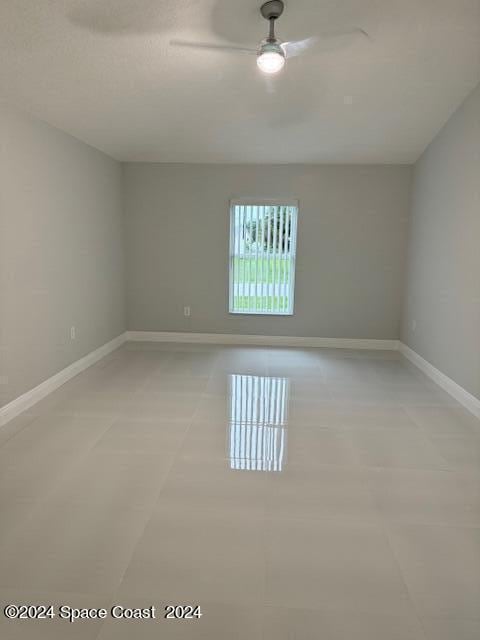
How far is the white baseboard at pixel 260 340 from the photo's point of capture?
18.8 feet

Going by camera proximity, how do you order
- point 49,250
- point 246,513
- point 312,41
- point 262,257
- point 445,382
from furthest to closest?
point 262,257
point 445,382
point 49,250
point 312,41
point 246,513

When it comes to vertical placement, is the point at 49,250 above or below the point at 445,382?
above

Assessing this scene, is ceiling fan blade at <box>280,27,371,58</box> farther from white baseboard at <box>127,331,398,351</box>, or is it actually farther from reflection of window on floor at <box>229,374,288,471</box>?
white baseboard at <box>127,331,398,351</box>

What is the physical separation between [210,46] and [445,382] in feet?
11.6

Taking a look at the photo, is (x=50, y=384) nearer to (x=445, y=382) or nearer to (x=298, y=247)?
(x=298, y=247)

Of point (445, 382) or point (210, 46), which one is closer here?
point (210, 46)

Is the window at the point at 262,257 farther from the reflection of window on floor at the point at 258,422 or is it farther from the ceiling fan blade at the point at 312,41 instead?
the ceiling fan blade at the point at 312,41

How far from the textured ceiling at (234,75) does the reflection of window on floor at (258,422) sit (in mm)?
2642

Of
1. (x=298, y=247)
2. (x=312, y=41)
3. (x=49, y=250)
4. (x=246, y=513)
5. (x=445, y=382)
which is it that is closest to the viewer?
(x=246, y=513)

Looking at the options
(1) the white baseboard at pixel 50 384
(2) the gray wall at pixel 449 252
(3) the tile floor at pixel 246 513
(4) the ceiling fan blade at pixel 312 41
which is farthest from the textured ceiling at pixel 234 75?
(3) the tile floor at pixel 246 513

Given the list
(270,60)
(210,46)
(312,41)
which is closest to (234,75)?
(210,46)

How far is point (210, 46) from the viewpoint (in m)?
3.01

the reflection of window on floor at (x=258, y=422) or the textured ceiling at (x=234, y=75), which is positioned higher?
the textured ceiling at (x=234, y=75)

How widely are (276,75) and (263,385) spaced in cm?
272
